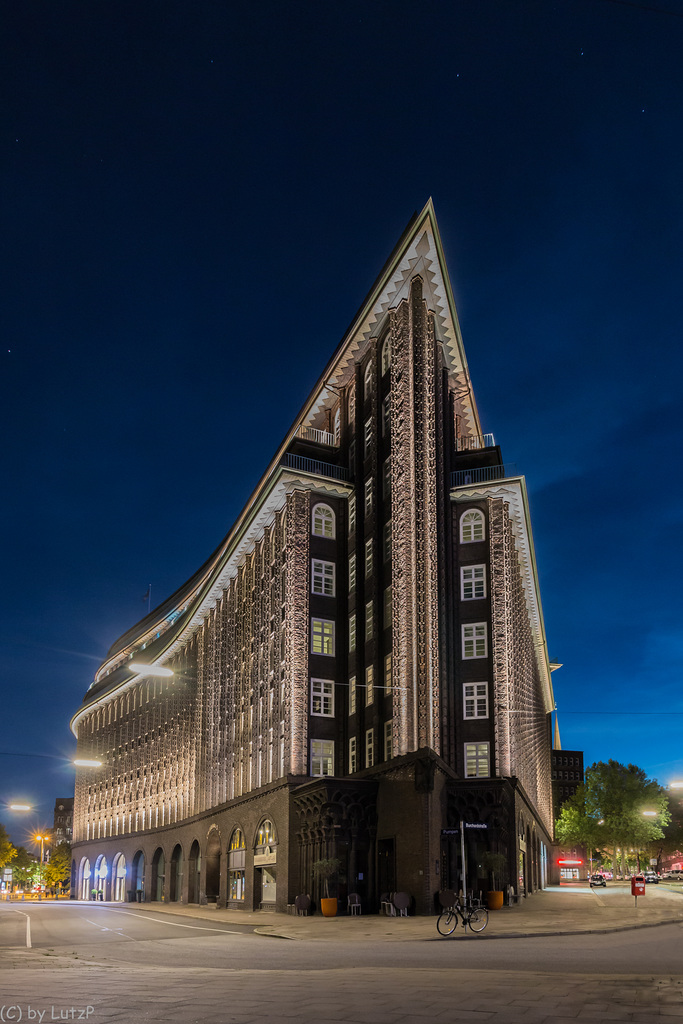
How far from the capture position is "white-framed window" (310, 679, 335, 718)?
53.4 metres

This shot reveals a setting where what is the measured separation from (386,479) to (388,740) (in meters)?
14.8

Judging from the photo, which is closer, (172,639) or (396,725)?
(396,725)

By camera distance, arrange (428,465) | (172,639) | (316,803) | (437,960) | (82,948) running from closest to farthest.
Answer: (437,960)
(82,948)
(316,803)
(428,465)
(172,639)

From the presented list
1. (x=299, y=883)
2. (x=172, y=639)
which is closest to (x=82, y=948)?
(x=299, y=883)

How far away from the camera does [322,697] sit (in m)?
53.8

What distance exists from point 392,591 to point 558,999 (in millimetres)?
38137

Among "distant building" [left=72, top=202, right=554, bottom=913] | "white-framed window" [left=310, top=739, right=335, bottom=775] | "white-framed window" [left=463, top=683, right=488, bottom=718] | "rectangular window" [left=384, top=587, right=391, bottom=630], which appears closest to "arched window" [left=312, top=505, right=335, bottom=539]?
"distant building" [left=72, top=202, right=554, bottom=913]

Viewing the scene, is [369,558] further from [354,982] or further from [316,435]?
[354,982]

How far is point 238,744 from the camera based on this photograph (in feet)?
214

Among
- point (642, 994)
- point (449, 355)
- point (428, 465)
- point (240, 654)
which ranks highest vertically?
point (449, 355)

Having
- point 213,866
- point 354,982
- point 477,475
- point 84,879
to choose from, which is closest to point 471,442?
point 477,475

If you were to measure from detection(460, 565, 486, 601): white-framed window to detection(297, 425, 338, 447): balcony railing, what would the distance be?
13.3 m

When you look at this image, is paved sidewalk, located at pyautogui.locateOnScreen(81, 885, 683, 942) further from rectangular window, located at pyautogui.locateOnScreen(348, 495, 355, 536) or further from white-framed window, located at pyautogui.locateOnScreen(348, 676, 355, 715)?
rectangular window, located at pyautogui.locateOnScreen(348, 495, 355, 536)

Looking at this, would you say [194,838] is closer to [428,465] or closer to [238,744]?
[238,744]
